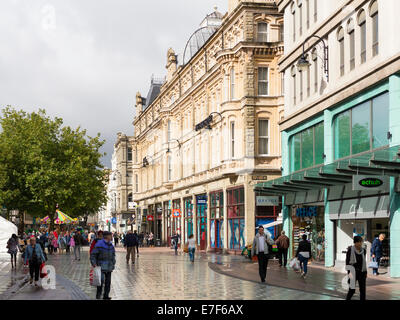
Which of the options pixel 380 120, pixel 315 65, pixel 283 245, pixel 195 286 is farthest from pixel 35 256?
pixel 315 65

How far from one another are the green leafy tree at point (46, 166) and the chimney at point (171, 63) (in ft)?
30.5

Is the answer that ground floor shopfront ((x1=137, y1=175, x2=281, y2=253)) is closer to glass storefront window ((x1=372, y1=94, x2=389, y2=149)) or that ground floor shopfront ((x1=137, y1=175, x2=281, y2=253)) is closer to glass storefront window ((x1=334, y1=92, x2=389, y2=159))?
glass storefront window ((x1=334, y1=92, x2=389, y2=159))

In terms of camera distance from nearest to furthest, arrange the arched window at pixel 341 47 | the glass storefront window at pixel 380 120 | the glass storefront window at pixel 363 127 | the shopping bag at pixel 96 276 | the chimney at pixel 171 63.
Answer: the shopping bag at pixel 96 276, the glass storefront window at pixel 380 120, the glass storefront window at pixel 363 127, the arched window at pixel 341 47, the chimney at pixel 171 63

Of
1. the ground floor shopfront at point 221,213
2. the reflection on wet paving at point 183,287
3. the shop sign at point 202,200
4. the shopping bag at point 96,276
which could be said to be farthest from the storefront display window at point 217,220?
the shopping bag at point 96,276

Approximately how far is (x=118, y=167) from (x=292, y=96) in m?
82.4

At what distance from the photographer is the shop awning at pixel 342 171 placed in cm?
1998

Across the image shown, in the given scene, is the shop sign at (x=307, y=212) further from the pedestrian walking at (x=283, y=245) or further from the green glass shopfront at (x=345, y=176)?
the pedestrian walking at (x=283, y=245)

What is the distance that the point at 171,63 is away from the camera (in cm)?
6612

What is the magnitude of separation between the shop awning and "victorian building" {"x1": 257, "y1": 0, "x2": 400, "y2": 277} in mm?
33

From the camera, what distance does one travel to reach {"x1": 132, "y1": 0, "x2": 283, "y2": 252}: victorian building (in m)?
42.5
